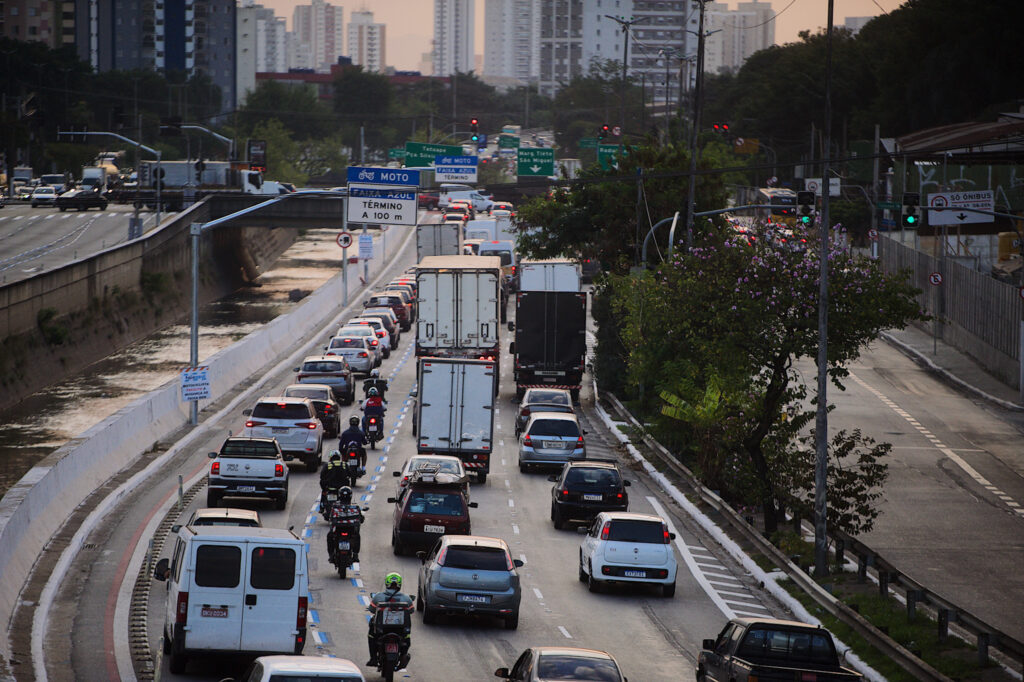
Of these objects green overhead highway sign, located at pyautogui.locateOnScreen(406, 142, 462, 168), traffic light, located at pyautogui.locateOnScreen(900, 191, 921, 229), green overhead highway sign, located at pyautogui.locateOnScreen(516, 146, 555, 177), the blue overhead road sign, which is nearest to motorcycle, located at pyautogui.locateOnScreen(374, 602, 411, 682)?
traffic light, located at pyautogui.locateOnScreen(900, 191, 921, 229)

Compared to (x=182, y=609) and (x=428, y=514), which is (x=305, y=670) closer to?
(x=182, y=609)

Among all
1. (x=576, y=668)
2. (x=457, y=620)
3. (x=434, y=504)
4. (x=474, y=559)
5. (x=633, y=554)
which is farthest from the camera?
(x=434, y=504)

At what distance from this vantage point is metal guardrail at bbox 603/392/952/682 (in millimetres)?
17719

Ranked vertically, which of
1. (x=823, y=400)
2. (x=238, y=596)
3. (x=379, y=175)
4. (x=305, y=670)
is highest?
(x=379, y=175)

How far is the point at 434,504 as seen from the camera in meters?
25.3

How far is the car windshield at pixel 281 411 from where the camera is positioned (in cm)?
3353

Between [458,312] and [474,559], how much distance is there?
25609 mm

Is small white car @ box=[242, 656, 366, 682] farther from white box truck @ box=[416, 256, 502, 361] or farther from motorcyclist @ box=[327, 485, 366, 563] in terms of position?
white box truck @ box=[416, 256, 502, 361]

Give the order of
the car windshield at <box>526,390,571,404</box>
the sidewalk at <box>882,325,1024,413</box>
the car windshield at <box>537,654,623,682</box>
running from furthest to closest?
1. the sidewalk at <box>882,325,1024,413</box>
2. the car windshield at <box>526,390,571,404</box>
3. the car windshield at <box>537,654,623,682</box>

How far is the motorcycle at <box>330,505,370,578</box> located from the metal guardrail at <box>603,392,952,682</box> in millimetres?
7689

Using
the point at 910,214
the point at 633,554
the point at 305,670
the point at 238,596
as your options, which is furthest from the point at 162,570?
the point at 910,214

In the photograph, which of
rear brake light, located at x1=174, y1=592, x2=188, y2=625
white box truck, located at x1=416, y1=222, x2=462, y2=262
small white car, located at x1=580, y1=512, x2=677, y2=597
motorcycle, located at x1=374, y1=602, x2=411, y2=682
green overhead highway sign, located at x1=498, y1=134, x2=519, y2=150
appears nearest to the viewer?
rear brake light, located at x1=174, y1=592, x2=188, y2=625

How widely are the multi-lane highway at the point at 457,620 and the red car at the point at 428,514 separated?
618mm

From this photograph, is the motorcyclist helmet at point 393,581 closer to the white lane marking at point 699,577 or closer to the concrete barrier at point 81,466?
the concrete barrier at point 81,466
